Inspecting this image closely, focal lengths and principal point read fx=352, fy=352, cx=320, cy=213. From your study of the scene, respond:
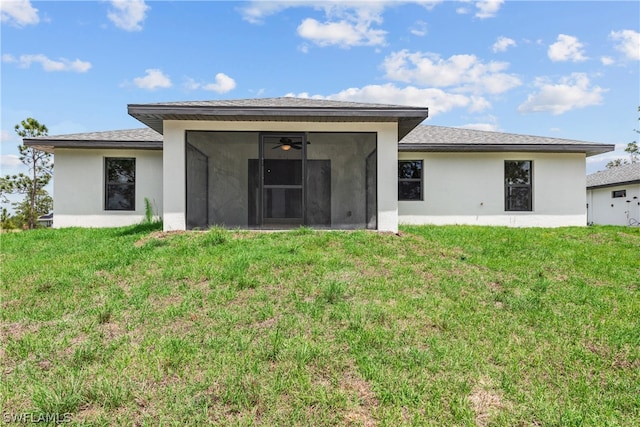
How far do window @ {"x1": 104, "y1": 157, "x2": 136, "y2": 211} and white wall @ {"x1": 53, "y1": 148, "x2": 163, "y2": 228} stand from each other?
6.4 inches

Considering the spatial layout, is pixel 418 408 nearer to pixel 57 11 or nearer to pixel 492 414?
pixel 492 414

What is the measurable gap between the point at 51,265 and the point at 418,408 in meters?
5.96

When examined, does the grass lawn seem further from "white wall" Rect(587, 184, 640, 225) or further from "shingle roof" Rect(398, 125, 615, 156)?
"white wall" Rect(587, 184, 640, 225)

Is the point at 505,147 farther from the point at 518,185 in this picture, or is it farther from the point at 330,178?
the point at 330,178

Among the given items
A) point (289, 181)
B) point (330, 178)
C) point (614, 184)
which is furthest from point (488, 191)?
point (614, 184)

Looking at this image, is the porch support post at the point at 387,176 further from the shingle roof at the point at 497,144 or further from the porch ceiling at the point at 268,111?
the shingle roof at the point at 497,144

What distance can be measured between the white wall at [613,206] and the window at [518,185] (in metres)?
8.42

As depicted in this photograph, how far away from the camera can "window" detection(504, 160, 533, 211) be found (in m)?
11.3

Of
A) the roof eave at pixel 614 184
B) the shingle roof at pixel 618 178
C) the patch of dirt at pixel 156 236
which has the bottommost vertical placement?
the patch of dirt at pixel 156 236

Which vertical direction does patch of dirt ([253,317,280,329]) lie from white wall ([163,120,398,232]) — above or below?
below

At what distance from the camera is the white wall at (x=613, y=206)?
15.9 meters

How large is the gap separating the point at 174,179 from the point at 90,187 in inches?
182

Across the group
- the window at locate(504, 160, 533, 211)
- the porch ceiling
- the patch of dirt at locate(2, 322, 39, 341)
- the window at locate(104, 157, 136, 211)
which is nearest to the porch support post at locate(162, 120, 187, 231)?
the porch ceiling

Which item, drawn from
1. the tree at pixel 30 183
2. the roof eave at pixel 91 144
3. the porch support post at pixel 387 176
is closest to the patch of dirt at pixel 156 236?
the roof eave at pixel 91 144
